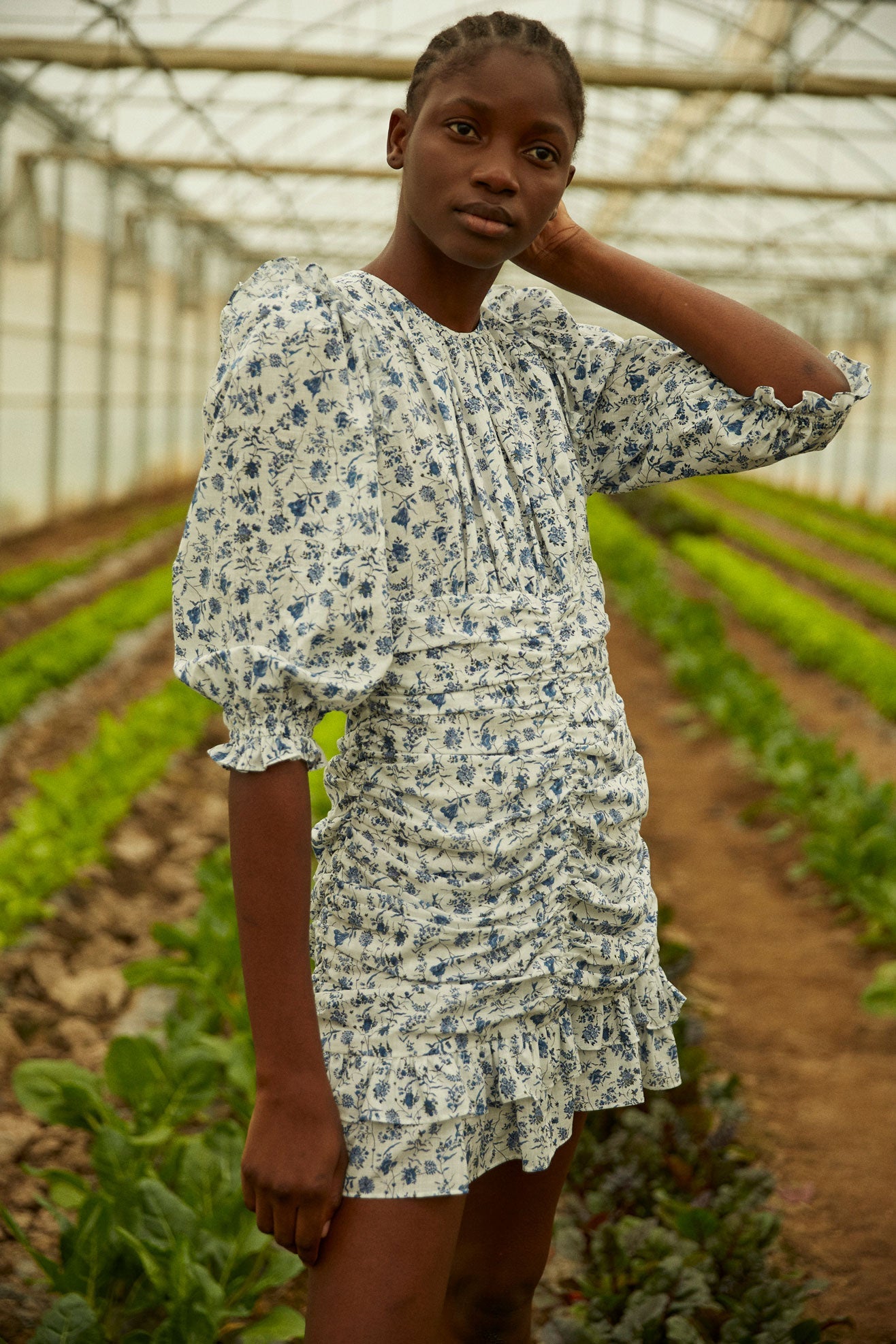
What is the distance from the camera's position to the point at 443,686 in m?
1.30

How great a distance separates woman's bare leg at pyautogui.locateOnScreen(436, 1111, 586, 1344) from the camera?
1495 millimetres

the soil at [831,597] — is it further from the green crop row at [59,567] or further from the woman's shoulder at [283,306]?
the woman's shoulder at [283,306]

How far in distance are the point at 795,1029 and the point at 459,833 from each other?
9.07 feet

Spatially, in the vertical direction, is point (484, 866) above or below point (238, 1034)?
above

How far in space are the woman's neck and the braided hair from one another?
13 cm

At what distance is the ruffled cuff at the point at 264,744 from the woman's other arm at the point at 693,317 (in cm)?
67

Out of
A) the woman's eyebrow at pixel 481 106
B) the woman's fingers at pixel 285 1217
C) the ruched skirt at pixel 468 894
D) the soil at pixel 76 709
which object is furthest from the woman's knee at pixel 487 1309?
the soil at pixel 76 709

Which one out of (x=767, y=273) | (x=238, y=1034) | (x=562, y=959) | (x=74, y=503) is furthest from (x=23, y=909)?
(x=767, y=273)

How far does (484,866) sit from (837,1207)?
6.69ft

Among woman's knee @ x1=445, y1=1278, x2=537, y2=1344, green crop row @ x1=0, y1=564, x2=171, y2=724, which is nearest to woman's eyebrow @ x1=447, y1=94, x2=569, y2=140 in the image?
woman's knee @ x1=445, y1=1278, x2=537, y2=1344

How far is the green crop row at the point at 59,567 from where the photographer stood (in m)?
8.37

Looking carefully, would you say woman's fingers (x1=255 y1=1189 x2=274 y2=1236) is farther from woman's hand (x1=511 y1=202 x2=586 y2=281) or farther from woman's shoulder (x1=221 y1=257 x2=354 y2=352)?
woman's hand (x1=511 y1=202 x2=586 y2=281)

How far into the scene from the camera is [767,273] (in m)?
19.0

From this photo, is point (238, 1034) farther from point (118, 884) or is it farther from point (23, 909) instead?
point (118, 884)
